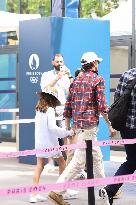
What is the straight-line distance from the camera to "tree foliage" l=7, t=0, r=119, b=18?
2313cm

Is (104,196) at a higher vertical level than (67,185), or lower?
lower

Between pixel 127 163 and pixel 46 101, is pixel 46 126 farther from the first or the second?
pixel 127 163

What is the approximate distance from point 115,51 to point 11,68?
10.1 feet

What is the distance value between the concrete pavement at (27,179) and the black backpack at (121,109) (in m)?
1.36

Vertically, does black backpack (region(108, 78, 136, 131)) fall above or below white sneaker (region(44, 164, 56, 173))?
above

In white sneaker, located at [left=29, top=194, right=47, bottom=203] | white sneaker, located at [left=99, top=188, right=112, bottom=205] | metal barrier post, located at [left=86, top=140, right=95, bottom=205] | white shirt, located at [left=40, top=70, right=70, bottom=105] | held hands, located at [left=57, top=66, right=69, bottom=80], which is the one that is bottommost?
white sneaker, located at [left=29, top=194, right=47, bottom=203]

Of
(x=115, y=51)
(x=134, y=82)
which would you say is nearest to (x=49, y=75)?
(x=134, y=82)

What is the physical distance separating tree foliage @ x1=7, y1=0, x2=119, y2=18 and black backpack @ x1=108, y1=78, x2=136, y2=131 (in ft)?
49.2

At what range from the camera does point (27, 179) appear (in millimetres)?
10414

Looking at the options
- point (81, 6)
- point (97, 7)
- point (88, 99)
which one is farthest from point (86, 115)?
point (97, 7)

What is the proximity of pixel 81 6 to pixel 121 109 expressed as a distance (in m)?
18.7

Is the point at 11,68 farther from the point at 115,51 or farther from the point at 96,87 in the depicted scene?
the point at 96,87

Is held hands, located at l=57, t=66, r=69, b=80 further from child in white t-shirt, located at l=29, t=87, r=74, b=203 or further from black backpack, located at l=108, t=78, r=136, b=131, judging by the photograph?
black backpack, located at l=108, t=78, r=136, b=131

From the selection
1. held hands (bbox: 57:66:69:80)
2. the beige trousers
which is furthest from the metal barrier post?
held hands (bbox: 57:66:69:80)
